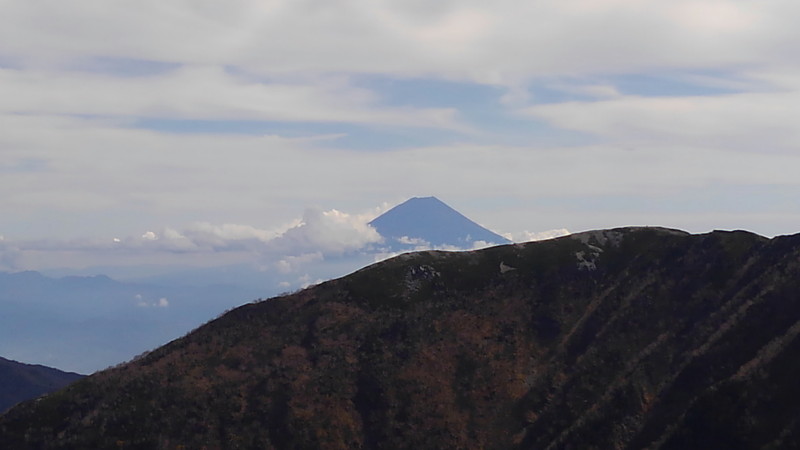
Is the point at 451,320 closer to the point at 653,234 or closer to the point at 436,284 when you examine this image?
the point at 436,284

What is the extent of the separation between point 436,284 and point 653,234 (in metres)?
46.2

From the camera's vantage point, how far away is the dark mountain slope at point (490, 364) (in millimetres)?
86188

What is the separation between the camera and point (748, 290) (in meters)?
102

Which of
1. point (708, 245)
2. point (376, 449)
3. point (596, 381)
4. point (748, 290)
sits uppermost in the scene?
point (708, 245)

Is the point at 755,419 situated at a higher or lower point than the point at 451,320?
lower

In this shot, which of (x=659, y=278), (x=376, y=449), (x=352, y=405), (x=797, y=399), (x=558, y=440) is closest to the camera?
(x=797, y=399)

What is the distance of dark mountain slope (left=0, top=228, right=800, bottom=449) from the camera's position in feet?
283

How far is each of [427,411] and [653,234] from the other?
6581 centimetres

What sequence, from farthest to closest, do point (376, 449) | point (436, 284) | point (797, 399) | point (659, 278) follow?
point (436, 284) < point (659, 278) < point (376, 449) < point (797, 399)

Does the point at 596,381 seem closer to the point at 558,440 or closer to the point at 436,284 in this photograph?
the point at 558,440

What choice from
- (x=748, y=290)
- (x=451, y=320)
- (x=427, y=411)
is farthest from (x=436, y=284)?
(x=748, y=290)

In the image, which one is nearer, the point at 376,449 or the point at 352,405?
the point at 376,449

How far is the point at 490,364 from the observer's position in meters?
115

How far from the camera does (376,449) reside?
100438 millimetres
